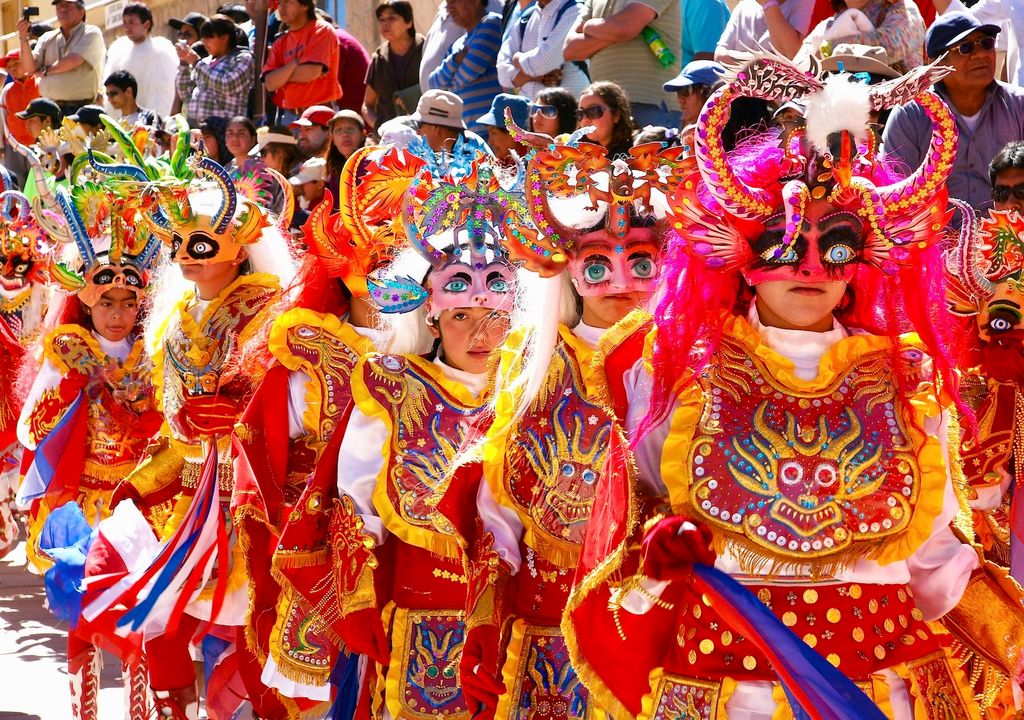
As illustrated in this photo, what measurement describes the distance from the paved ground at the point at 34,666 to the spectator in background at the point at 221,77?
12.4ft

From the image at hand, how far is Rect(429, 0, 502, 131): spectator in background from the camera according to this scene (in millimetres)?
8773

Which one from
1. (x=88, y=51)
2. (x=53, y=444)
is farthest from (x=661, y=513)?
(x=88, y=51)

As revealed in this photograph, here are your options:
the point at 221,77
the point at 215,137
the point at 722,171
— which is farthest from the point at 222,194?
the point at 221,77

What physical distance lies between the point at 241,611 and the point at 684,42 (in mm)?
3893

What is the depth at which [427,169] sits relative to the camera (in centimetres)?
463

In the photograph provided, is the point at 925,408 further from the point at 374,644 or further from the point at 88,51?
the point at 88,51

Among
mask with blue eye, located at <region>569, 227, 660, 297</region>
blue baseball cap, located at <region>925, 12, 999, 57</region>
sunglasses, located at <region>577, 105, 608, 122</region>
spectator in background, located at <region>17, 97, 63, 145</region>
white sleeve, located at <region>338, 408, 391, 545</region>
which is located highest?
mask with blue eye, located at <region>569, 227, 660, 297</region>

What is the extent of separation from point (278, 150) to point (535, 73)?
206 centimetres

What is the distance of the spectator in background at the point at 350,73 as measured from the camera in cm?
1068

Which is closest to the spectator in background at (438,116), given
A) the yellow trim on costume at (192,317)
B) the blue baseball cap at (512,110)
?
the blue baseball cap at (512,110)

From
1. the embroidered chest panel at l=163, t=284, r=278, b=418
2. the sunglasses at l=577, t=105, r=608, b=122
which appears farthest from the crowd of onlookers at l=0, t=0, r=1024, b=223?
the embroidered chest panel at l=163, t=284, r=278, b=418

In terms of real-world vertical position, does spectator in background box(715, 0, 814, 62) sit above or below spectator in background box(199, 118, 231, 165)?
above

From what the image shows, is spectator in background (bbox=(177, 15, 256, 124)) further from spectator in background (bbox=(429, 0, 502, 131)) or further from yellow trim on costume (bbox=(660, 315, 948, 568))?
yellow trim on costume (bbox=(660, 315, 948, 568))

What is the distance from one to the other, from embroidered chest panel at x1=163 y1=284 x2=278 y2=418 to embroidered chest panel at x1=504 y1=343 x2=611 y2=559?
7.08 feet
